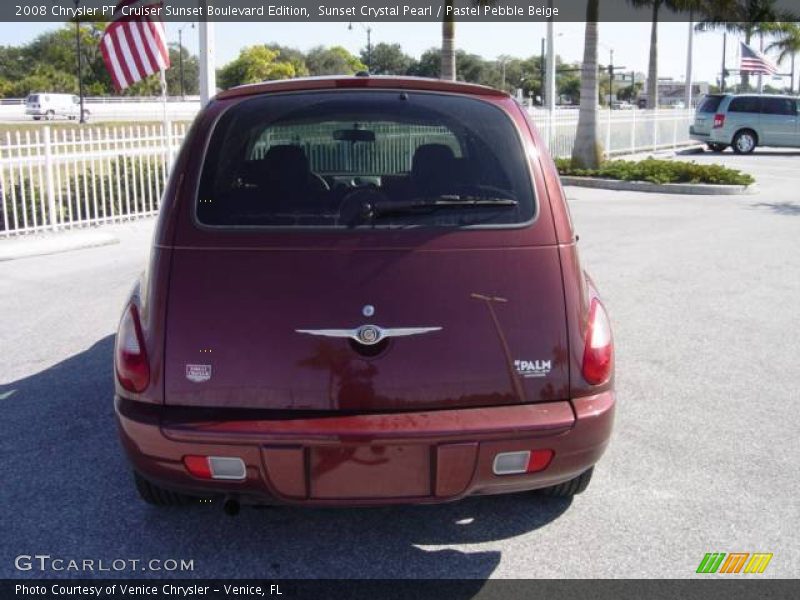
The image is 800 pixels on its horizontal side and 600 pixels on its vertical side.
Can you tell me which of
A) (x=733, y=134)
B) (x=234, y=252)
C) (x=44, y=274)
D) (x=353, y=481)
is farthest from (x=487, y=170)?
(x=733, y=134)

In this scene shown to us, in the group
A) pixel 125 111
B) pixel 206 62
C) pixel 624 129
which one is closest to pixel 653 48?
pixel 624 129

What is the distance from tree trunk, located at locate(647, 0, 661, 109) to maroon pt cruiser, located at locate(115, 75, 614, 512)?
29732mm

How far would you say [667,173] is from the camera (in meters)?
17.0

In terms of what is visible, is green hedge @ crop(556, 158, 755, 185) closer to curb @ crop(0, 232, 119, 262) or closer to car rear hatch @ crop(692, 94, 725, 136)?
car rear hatch @ crop(692, 94, 725, 136)

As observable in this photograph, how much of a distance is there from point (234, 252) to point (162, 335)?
379mm

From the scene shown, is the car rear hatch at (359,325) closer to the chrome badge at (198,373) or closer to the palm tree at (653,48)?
the chrome badge at (198,373)

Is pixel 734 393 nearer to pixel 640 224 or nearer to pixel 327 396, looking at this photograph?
pixel 327 396

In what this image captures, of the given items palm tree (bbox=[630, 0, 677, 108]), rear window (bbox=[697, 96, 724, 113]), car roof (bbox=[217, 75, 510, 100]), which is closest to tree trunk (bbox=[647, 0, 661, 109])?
palm tree (bbox=[630, 0, 677, 108])

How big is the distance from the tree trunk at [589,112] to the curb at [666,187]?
1.40 metres

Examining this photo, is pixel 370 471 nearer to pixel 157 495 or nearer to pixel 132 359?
pixel 132 359

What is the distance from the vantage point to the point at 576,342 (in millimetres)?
3076

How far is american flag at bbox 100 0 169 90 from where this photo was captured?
40.4 feet

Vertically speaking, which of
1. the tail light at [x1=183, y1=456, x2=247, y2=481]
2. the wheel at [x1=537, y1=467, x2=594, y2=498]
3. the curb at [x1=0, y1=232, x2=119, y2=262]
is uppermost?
the tail light at [x1=183, y1=456, x2=247, y2=481]

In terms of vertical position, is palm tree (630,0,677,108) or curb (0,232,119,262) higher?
palm tree (630,0,677,108)
